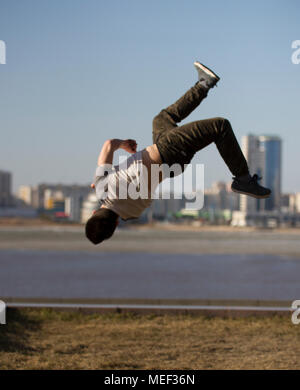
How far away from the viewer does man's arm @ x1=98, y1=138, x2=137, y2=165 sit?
3.83 metres

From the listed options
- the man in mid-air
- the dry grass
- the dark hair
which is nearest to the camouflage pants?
the man in mid-air

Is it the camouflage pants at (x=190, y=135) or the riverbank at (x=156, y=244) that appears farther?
the riverbank at (x=156, y=244)

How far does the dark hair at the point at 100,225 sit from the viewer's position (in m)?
3.78

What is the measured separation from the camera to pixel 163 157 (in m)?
3.73

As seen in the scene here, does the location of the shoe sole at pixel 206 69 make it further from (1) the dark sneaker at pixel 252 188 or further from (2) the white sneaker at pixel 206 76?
(1) the dark sneaker at pixel 252 188

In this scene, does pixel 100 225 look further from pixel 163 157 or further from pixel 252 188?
pixel 252 188

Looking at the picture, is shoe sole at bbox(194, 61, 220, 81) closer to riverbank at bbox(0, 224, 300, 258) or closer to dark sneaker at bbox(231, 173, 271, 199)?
dark sneaker at bbox(231, 173, 271, 199)

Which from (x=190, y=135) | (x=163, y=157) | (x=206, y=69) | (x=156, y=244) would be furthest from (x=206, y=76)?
(x=156, y=244)

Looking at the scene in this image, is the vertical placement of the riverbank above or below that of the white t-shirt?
below

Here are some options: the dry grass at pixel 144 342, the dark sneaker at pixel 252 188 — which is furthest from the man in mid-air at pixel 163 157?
the dry grass at pixel 144 342

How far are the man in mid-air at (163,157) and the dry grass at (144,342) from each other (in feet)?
23.3

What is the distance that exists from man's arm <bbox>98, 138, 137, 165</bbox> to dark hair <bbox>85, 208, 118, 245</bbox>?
0.36m

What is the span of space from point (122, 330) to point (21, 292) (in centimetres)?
914

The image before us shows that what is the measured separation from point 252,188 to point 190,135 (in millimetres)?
701
